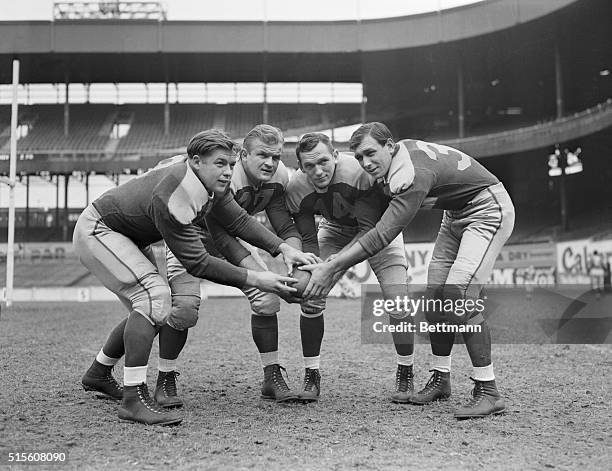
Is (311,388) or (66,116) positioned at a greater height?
(66,116)

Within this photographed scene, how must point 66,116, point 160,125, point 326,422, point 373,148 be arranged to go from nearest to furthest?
1. point 326,422
2. point 373,148
3. point 66,116
4. point 160,125

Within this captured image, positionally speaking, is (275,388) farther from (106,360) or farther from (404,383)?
(106,360)

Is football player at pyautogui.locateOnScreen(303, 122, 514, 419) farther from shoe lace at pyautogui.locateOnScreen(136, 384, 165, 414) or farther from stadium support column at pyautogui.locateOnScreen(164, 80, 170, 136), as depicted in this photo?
stadium support column at pyautogui.locateOnScreen(164, 80, 170, 136)

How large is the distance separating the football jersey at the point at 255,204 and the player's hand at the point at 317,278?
525 millimetres

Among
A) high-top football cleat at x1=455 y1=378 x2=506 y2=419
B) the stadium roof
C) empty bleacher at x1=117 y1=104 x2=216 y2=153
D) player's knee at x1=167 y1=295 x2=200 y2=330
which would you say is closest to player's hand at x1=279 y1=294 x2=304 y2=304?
player's knee at x1=167 y1=295 x2=200 y2=330

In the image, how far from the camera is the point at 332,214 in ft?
16.4

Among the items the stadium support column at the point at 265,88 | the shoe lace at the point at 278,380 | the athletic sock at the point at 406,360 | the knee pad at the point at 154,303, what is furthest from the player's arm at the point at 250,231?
the stadium support column at the point at 265,88

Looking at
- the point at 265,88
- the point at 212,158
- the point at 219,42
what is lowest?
the point at 212,158

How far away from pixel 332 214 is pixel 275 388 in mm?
1424

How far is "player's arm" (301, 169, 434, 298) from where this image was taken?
4273 millimetres

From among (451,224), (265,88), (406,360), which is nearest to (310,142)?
(451,224)

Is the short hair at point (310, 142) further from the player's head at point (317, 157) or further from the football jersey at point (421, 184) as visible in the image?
the football jersey at point (421, 184)

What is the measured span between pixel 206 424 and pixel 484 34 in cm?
2740

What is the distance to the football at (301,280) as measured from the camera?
443cm
